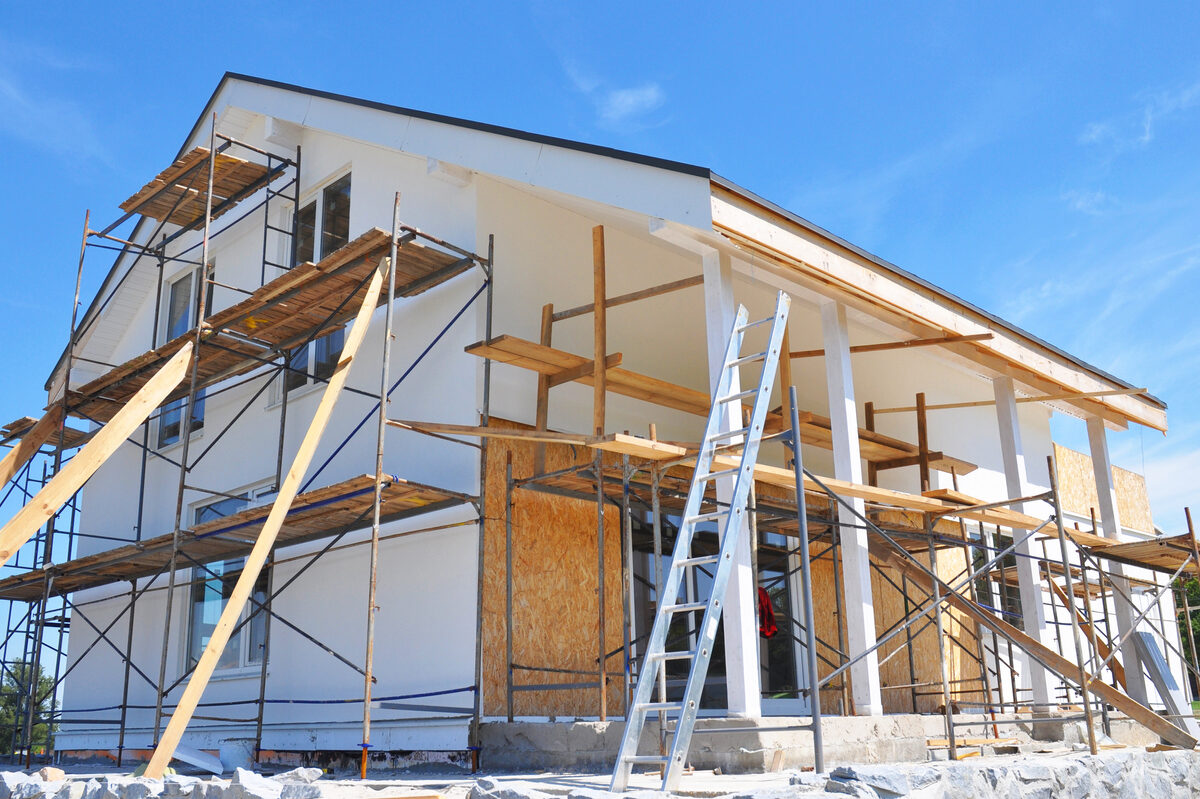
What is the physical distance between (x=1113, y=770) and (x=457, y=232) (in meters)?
7.64

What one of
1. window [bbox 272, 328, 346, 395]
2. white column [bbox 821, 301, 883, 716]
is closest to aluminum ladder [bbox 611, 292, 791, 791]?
white column [bbox 821, 301, 883, 716]

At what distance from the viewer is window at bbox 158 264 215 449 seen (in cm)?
1454

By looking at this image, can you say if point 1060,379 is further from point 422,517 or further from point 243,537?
point 243,537

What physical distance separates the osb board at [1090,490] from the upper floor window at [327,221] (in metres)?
11.6

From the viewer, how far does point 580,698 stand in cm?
1033

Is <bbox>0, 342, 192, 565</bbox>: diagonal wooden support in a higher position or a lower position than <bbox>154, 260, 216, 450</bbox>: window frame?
lower

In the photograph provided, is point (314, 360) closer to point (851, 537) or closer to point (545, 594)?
point (545, 594)

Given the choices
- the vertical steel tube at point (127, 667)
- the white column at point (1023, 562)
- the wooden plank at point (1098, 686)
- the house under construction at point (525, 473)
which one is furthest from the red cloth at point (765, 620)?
the vertical steel tube at point (127, 667)

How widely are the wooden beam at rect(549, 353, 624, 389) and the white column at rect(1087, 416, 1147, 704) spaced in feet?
22.8

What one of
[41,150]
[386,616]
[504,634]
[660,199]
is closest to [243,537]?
[386,616]

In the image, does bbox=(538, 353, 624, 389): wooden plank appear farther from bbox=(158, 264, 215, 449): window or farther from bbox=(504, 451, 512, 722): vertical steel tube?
bbox=(158, 264, 215, 449): window

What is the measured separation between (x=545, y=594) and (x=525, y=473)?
1.19 m

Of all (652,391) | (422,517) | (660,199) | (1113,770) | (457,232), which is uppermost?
(457,232)

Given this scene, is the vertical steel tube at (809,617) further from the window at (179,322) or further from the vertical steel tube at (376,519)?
the window at (179,322)
